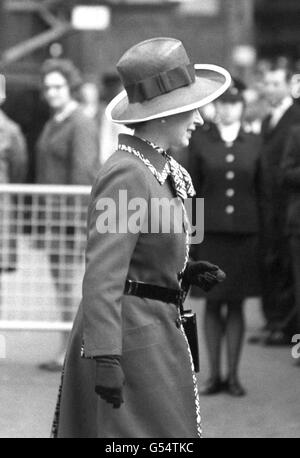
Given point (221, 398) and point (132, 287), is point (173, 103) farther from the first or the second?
point (221, 398)

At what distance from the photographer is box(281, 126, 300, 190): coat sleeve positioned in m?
7.92

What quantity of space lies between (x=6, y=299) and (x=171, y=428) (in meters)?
4.18

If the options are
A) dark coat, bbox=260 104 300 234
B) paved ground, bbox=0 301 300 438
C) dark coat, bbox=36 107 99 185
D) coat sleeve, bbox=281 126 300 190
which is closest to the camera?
paved ground, bbox=0 301 300 438

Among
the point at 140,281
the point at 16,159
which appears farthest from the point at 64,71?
the point at 140,281

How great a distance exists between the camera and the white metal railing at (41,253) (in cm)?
802

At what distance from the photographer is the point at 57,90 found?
8500mm

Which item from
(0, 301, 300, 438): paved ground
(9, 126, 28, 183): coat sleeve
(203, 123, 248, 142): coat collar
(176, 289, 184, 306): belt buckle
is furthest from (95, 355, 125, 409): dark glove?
(9, 126, 28, 183): coat sleeve

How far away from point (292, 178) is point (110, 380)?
13.7 ft

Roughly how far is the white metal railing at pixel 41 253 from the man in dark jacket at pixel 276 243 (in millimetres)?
1511

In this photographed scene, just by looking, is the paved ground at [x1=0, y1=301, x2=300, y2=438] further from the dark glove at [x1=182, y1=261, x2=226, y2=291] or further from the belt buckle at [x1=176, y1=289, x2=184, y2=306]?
the belt buckle at [x1=176, y1=289, x2=184, y2=306]

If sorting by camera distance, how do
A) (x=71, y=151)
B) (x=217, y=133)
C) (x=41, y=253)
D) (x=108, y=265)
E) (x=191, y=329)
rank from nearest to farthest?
Result: (x=108, y=265), (x=191, y=329), (x=217, y=133), (x=41, y=253), (x=71, y=151)

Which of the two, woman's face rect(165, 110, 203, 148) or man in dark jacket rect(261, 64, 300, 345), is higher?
woman's face rect(165, 110, 203, 148)

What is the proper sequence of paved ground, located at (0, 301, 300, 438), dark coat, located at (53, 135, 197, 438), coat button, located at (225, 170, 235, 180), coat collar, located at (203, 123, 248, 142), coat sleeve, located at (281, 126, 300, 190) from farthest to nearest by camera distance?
coat sleeve, located at (281, 126, 300, 190)
coat collar, located at (203, 123, 248, 142)
coat button, located at (225, 170, 235, 180)
paved ground, located at (0, 301, 300, 438)
dark coat, located at (53, 135, 197, 438)

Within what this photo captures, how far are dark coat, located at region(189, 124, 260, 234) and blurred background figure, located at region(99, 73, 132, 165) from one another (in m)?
2.36
